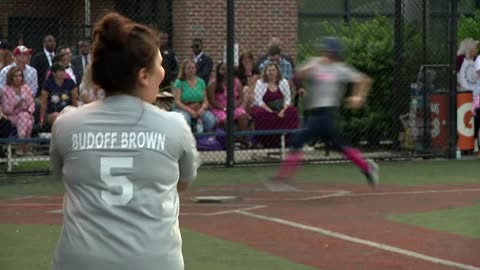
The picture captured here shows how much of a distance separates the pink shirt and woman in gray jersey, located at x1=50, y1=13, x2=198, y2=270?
1199cm

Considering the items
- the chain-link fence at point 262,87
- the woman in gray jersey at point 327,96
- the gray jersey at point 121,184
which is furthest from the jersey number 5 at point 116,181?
the chain-link fence at point 262,87

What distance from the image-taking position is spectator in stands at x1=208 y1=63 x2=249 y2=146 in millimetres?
17078

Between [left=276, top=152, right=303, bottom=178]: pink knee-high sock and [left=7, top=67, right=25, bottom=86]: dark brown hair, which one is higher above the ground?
[left=7, top=67, right=25, bottom=86]: dark brown hair

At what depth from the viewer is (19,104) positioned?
15.9m

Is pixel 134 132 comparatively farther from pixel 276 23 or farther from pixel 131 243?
pixel 276 23

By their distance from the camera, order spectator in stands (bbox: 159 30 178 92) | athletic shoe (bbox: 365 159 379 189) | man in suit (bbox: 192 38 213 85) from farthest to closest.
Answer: man in suit (bbox: 192 38 213 85) → spectator in stands (bbox: 159 30 178 92) → athletic shoe (bbox: 365 159 379 189)

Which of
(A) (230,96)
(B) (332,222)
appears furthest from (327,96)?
(A) (230,96)

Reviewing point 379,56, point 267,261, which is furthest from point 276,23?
point 267,261

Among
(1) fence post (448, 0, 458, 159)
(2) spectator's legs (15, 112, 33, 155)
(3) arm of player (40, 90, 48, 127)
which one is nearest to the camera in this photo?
(2) spectator's legs (15, 112, 33, 155)

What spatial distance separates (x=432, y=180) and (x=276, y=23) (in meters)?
8.27

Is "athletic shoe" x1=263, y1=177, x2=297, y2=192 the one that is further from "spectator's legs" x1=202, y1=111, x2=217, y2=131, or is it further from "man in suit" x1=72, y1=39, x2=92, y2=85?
"man in suit" x1=72, y1=39, x2=92, y2=85

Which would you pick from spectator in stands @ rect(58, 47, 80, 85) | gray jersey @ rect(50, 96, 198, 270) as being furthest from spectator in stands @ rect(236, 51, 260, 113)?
gray jersey @ rect(50, 96, 198, 270)

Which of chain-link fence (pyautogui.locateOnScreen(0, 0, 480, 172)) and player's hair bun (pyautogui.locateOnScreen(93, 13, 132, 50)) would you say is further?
chain-link fence (pyautogui.locateOnScreen(0, 0, 480, 172))

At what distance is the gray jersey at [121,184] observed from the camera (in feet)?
12.7
